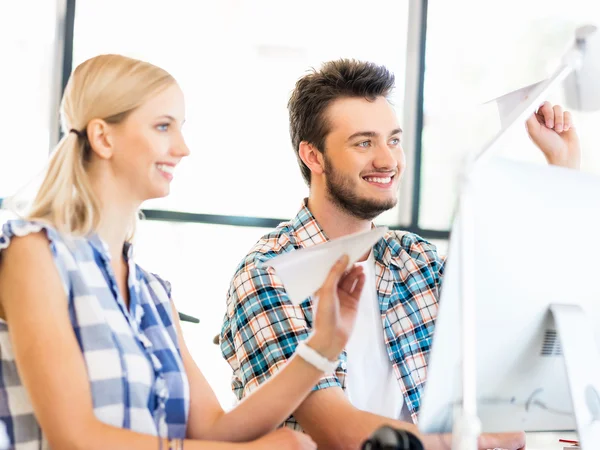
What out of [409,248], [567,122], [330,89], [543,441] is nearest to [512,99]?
[567,122]

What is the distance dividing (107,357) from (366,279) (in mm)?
943

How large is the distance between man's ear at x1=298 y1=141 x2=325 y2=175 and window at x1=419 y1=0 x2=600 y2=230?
4.95 ft

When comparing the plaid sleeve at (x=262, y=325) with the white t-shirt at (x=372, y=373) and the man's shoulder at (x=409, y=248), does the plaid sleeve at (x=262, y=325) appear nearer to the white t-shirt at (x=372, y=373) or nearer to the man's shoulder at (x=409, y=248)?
the white t-shirt at (x=372, y=373)

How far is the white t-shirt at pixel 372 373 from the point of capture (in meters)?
2.05

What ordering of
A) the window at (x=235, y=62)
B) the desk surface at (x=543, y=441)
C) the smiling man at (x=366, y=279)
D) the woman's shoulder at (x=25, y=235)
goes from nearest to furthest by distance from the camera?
the woman's shoulder at (x=25, y=235)
the smiling man at (x=366, y=279)
the desk surface at (x=543, y=441)
the window at (x=235, y=62)

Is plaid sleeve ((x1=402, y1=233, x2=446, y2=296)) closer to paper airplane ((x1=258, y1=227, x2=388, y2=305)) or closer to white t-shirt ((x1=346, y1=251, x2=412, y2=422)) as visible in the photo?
white t-shirt ((x1=346, y1=251, x2=412, y2=422))

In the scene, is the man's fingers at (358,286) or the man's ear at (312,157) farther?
the man's ear at (312,157)

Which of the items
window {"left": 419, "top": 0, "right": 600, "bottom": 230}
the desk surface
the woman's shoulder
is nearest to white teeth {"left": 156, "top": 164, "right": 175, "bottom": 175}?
the woman's shoulder

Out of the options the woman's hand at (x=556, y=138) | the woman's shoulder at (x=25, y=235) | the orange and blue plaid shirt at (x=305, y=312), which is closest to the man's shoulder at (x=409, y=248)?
the orange and blue plaid shirt at (x=305, y=312)

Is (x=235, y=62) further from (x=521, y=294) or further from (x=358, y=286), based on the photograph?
(x=521, y=294)

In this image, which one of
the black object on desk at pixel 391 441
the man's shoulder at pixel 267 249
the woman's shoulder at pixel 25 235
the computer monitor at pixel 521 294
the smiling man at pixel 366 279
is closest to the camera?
the black object on desk at pixel 391 441

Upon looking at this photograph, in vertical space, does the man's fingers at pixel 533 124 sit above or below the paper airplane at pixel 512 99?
above

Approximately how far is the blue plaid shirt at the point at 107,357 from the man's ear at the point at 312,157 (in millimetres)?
894

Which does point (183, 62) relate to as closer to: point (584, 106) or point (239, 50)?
point (239, 50)
